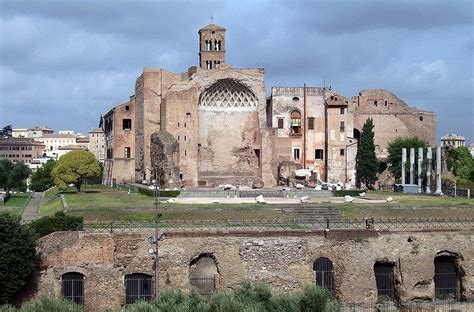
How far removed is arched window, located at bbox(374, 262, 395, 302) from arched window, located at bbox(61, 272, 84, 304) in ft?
44.7

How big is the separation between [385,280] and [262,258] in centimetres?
617

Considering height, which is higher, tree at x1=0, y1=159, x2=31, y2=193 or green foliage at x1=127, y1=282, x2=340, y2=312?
tree at x1=0, y1=159, x2=31, y2=193

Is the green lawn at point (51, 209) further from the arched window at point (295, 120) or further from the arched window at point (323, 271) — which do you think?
the arched window at point (295, 120)

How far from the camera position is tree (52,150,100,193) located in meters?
57.5

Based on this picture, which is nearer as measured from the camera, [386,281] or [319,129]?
[386,281]

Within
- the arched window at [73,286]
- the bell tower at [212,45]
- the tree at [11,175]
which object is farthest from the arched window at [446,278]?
the tree at [11,175]

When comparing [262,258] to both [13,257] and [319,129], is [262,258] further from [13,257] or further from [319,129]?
[319,129]

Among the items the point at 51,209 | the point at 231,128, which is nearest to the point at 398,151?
the point at 231,128

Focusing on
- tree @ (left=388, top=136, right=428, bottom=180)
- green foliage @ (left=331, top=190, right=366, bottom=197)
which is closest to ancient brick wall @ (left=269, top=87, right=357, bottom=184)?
tree @ (left=388, top=136, right=428, bottom=180)

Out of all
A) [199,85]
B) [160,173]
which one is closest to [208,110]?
[199,85]

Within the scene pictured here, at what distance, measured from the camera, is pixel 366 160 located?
68.2 m

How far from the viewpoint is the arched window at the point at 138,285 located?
31844 millimetres

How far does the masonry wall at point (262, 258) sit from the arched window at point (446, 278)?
621mm

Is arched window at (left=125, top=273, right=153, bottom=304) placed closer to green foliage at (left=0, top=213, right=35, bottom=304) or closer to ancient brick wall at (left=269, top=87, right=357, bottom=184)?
green foliage at (left=0, top=213, right=35, bottom=304)
